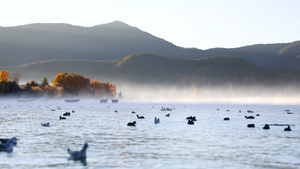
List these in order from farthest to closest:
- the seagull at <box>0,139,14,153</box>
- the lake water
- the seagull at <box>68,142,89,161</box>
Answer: the seagull at <box>0,139,14,153</box>, the seagull at <box>68,142,89,161</box>, the lake water

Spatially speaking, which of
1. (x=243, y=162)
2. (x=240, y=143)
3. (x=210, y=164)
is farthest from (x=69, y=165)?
(x=240, y=143)

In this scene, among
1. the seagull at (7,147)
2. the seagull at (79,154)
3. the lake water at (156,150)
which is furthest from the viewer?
the seagull at (7,147)

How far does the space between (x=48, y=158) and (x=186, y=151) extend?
12.2 meters

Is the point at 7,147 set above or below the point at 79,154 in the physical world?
above

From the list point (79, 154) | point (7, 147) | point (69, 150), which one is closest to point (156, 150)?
point (79, 154)

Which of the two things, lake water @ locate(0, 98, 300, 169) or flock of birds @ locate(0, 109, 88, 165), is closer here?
lake water @ locate(0, 98, 300, 169)

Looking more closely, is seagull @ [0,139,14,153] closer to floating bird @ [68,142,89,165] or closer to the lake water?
the lake water

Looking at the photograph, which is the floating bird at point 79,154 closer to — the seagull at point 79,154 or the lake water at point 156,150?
the seagull at point 79,154

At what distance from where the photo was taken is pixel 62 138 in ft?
169

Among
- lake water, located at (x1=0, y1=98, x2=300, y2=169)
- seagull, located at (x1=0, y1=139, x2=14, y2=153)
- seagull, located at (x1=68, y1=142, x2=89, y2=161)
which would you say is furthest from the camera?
seagull, located at (x1=0, y1=139, x2=14, y2=153)

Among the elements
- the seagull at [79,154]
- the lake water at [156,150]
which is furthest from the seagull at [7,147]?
the seagull at [79,154]

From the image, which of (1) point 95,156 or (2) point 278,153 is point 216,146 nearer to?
(2) point 278,153

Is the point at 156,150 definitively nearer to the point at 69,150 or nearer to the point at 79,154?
the point at 79,154

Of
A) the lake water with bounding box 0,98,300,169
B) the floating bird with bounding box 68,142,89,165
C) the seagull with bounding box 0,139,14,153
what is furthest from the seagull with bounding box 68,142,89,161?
the seagull with bounding box 0,139,14,153
